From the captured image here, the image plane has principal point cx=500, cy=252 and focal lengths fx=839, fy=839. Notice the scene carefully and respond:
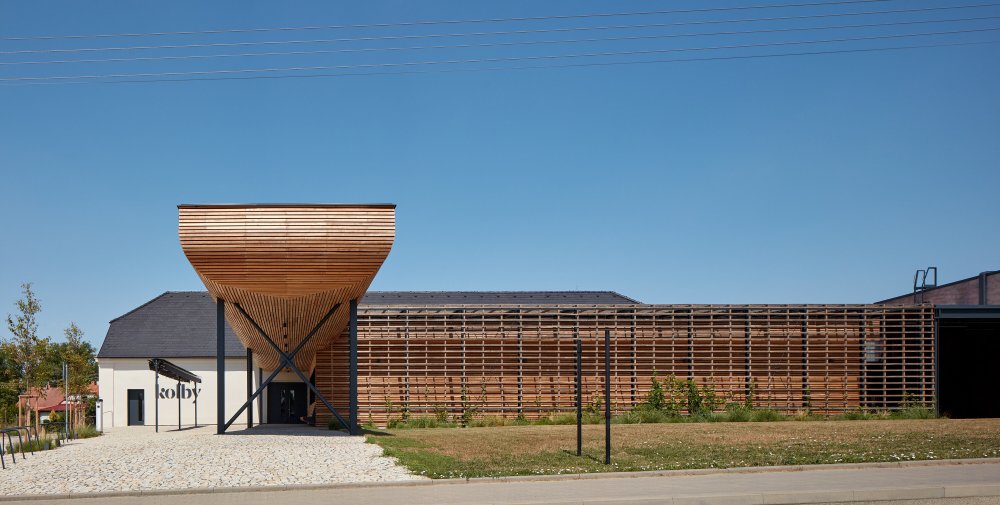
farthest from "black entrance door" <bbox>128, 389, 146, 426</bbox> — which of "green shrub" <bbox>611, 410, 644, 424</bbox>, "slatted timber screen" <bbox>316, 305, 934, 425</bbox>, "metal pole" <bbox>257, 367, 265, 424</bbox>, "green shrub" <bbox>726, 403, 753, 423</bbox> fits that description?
"green shrub" <bbox>726, 403, 753, 423</bbox>

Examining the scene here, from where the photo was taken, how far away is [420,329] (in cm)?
2659

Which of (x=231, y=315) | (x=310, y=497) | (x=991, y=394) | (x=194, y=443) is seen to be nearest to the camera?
(x=310, y=497)

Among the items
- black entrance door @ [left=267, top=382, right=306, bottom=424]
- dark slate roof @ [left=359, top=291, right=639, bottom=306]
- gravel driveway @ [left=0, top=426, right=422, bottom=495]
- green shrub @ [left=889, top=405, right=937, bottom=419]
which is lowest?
black entrance door @ [left=267, top=382, right=306, bottom=424]

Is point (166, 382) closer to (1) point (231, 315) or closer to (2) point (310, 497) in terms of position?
(1) point (231, 315)

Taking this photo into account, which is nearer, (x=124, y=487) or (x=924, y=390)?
(x=124, y=487)

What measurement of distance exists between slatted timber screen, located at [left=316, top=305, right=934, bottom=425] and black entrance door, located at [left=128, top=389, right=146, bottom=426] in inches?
427

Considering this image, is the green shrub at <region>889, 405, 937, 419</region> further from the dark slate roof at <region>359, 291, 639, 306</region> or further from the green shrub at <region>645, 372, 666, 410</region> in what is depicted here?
the dark slate roof at <region>359, 291, 639, 306</region>

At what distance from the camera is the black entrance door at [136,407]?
107ft

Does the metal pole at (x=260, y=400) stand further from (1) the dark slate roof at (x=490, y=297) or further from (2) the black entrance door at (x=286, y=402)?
(1) the dark slate roof at (x=490, y=297)

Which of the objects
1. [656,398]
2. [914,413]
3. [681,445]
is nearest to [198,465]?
[681,445]

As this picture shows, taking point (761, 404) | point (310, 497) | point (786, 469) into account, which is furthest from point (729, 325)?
point (310, 497)

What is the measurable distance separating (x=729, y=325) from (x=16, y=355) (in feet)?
86.0

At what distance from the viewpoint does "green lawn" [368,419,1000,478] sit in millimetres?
13281

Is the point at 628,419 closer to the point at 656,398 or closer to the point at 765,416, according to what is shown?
the point at 656,398
